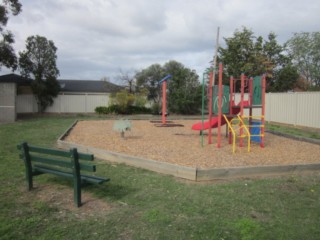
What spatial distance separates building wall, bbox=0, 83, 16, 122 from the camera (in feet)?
61.8

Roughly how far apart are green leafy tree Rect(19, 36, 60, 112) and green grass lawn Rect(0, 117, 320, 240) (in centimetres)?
1972

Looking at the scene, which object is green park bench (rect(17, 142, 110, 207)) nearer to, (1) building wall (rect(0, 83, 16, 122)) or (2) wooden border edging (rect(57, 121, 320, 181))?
(2) wooden border edging (rect(57, 121, 320, 181))

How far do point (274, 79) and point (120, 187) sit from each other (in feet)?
99.2

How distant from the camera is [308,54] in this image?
130 feet

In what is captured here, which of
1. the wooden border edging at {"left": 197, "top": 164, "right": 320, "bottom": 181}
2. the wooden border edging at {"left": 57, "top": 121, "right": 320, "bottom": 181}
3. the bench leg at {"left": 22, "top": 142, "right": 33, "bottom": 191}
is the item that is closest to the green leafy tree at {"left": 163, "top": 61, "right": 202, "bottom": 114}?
the wooden border edging at {"left": 57, "top": 121, "right": 320, "bottom": 181}

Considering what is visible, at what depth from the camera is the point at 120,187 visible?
17.7 feet

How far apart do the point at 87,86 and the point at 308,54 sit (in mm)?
27975

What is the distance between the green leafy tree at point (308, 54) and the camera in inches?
1526

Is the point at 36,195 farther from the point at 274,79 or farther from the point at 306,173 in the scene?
the point at 274,79

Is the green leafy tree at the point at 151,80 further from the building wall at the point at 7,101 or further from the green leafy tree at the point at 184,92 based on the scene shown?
the building wall at the point at 7,101

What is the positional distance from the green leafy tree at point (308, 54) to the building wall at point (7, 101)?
111 feet

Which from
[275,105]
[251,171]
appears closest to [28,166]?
[251,171]

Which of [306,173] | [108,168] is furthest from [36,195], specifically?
[306,173]

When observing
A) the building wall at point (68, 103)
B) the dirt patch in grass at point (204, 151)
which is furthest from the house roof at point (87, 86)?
the dirt patch in grass at point (204, 151)
